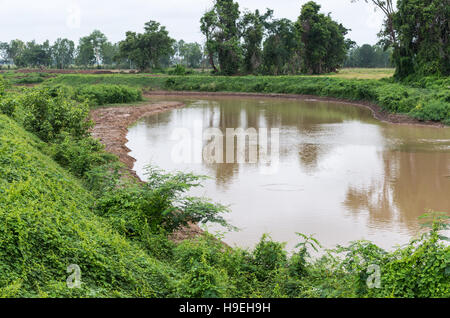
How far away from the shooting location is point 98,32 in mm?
84188

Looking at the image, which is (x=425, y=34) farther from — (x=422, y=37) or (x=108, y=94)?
(x=108, y=94)

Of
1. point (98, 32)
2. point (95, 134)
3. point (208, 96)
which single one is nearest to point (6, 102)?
point (95, 134)

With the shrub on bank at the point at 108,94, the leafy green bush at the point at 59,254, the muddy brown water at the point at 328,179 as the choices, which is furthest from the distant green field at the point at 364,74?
the leafy green bush at the point at 59,254

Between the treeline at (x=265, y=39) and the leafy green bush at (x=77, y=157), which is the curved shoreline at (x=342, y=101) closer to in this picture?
the treeline at (x=265, y=39)

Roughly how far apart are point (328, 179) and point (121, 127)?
12725mm

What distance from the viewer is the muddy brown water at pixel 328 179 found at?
389 inches

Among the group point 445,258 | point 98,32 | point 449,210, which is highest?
point 98,32

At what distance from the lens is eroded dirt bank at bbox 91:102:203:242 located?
31.3ft

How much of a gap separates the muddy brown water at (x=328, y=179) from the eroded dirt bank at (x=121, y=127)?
1.68 feet

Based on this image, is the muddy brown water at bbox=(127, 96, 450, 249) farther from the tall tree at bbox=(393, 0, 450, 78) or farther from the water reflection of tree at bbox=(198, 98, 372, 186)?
the tall tree at bbox=(393, 0, 450, 78)

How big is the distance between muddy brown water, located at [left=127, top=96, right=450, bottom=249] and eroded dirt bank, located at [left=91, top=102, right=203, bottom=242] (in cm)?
51

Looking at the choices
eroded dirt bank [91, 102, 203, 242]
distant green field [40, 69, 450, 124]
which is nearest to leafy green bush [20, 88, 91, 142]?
eroded dirt bank [91, 102, 203, 242]
